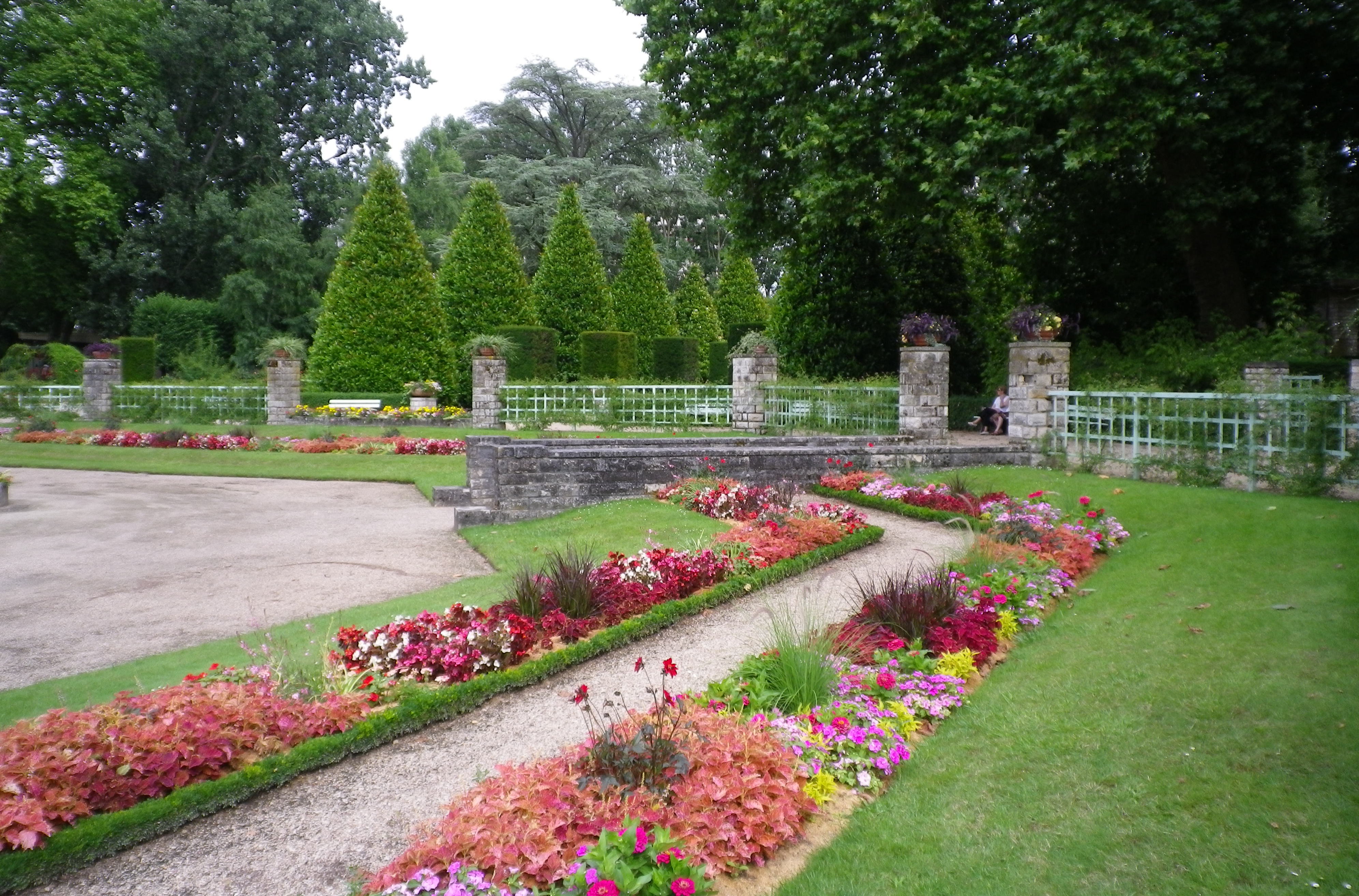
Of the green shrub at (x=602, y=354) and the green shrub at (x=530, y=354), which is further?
the green shrub at (x=602, y=354)

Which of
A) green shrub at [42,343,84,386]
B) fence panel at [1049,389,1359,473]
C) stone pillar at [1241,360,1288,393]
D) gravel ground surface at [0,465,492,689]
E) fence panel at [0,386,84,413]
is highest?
green shrub at [42,343,84,386]

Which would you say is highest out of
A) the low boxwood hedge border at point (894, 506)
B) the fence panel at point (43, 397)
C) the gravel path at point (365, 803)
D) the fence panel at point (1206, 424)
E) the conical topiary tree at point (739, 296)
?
the conical topiary tree at point (739, 296)

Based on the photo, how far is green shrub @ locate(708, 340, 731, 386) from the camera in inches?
1283

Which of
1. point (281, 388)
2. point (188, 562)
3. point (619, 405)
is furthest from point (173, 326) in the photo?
point (188, 562)

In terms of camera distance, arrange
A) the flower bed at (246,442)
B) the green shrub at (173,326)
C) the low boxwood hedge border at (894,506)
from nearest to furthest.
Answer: the low boxwood hedge border at (894,506) → the flower bed at (246,442) → the green shrub at (173,326)

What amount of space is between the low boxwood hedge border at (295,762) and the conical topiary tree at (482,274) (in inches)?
968

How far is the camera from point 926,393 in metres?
15.2

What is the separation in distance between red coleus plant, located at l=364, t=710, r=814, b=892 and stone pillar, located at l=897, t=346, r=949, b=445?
1174cm

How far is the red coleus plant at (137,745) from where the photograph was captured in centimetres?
378

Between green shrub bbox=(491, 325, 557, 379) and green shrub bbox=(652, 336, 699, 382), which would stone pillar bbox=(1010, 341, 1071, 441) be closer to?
green shrub bbox=(491, 325, 557, 379)

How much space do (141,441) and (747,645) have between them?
2037 cm

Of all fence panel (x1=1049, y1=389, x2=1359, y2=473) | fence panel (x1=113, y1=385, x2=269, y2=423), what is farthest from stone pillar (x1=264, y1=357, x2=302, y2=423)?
fence panel (x1=1049, y1=389, x2=1359, y2=473)

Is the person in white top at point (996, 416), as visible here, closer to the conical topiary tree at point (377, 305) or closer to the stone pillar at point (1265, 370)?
the stone pillar at point (1265, 370)

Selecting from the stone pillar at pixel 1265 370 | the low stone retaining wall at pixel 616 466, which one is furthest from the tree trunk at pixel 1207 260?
the low stone retaining wall at pixel 616 466
